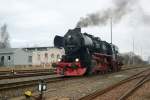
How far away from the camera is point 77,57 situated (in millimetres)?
26828

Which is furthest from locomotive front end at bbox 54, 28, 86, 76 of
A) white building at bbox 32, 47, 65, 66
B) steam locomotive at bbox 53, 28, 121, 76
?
white building at bbox 32, 47, 65, 66

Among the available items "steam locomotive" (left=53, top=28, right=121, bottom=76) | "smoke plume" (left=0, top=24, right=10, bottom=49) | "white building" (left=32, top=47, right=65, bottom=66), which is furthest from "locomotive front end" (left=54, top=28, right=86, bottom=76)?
"smoke plume" (left=0, top=24, right=10, bottom=49)

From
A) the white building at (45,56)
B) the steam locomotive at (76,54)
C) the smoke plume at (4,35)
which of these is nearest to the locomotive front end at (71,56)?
the steam locomotive at (76,54)

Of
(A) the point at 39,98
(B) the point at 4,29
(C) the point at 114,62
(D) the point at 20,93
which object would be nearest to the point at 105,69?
(C) the point at 114,62

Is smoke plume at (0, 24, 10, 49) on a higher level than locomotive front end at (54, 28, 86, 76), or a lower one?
higher

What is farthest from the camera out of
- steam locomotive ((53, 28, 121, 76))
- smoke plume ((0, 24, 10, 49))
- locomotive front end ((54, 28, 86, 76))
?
smoke plume ((0, 24, 10, 49))

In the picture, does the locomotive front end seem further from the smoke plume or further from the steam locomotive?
the smoke plume

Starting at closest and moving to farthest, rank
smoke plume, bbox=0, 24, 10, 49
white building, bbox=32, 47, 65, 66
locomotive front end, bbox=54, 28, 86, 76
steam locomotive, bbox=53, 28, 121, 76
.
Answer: locomotive front end, bbox=54, 28, 86, 76
steam locomotive, bbox=53, 28, 121, 76
white building, bbox=32, 47, 65, 66
smoke plume, bbox=0, 24, 10, 49

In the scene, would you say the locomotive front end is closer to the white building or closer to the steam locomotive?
the steam locomotive

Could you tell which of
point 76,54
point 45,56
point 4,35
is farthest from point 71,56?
point 4,35

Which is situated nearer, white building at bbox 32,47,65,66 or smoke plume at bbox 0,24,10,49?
white building at bbox 32,47,65,66

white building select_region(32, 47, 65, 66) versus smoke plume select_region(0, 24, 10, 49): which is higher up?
smoke plume select_region(0, 24, 10, 49)

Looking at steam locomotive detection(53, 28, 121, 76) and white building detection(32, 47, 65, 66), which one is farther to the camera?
white building detection(32, 47, 65, 66)

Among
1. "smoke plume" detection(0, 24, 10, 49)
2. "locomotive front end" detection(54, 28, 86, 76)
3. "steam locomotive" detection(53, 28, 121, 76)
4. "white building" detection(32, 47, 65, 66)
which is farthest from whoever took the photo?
"smoke plume" detection(0, 24, 10, 49)
